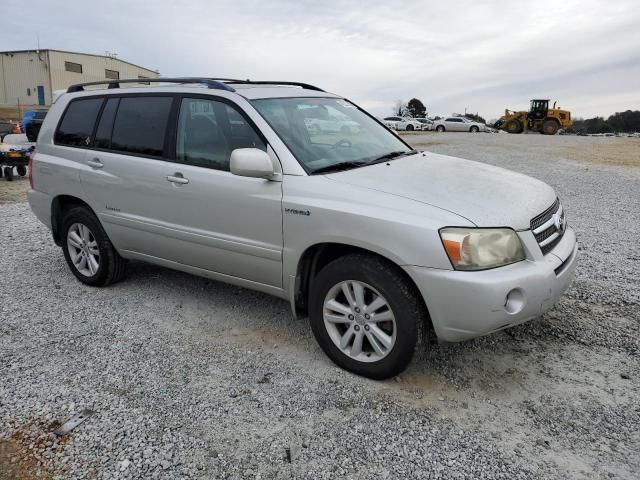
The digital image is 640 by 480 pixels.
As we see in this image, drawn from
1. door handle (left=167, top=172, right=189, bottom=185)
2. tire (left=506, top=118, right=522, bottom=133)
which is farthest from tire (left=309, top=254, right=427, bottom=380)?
tire (left=506, top=118, right=522, bottom=133)

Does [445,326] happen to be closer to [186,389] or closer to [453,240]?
[453,240]

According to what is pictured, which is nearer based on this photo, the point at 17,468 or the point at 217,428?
→ the point at 17,468

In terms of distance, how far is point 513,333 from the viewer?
12.8ft

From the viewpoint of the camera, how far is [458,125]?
47.3 metres

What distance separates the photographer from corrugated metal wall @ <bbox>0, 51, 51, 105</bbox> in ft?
169

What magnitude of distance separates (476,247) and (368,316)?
2.58 feet

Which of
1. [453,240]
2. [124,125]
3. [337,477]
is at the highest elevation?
[124,125]

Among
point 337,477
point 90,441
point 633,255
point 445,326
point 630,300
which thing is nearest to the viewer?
point 337,477

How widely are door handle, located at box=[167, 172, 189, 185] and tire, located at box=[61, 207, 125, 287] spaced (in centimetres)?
118

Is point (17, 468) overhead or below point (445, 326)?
below

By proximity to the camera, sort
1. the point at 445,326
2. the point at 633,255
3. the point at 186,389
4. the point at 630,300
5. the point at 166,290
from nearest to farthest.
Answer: the point at 445,326 → the point at 186,389 → the point at 630,300 → the point at 166,290 → the point at 633,255

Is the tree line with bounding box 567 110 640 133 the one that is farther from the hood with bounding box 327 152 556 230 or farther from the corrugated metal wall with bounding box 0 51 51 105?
the hood with bounding box 327 152 556 230

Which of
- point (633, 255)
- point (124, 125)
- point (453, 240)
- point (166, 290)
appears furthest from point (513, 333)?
point (124, 125)

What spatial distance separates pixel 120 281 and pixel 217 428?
2.75m
